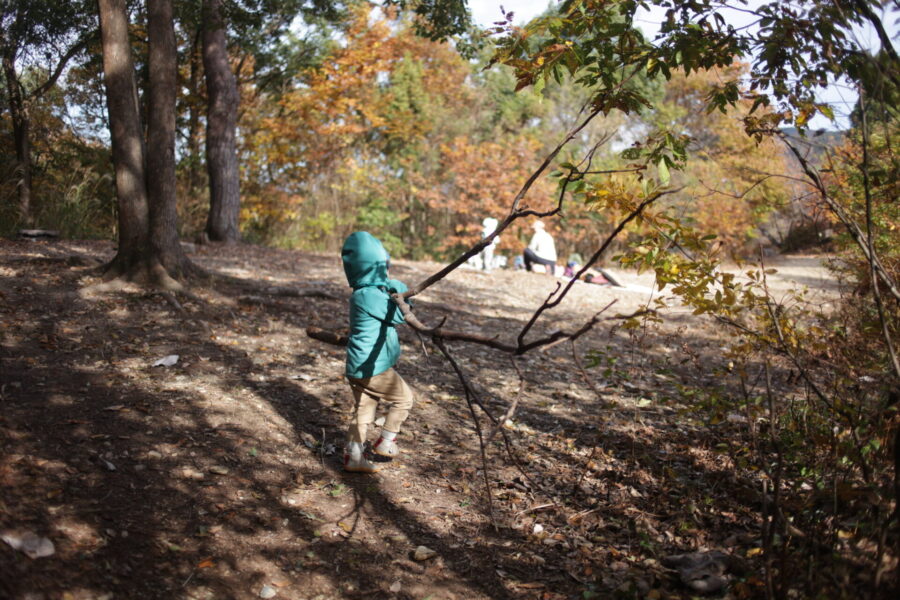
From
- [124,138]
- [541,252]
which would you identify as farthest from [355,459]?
[541,252]

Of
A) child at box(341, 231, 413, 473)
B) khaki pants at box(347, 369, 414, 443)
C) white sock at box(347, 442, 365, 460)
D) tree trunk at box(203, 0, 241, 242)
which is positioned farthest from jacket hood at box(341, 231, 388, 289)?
tree trunk at box(203, 0, 241, 242)

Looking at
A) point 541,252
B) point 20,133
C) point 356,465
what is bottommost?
point 356,465

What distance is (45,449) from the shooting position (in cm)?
393

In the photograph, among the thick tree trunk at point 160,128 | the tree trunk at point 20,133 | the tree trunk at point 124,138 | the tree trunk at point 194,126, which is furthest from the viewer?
the tree trunk at point 194,126

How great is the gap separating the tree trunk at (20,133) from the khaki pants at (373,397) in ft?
33.2

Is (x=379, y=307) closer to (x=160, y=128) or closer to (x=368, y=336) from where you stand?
(x=368, y=336)

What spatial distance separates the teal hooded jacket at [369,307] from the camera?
14.2 ft

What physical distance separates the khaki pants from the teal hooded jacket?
7 centimetres

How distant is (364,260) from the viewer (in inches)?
170

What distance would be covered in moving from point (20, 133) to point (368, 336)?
40.6 feet

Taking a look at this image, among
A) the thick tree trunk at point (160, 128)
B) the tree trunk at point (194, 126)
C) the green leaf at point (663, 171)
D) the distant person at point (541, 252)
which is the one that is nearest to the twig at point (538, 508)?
the green leaf at point (663, 171)

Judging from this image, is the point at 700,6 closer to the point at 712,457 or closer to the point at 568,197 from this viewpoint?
the point at 712,457

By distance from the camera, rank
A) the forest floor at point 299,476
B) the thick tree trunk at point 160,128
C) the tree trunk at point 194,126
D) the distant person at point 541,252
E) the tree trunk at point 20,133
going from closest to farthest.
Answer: the forest floor at point 299,476 → the thick tree trunk at point 160,128 → the tree trunk at point 20,133 → the distant person at point 541,252 → the tree trunk at point 194,126

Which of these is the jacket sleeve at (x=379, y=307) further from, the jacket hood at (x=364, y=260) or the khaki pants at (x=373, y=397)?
the khaki pants at (x=373, y=397)
